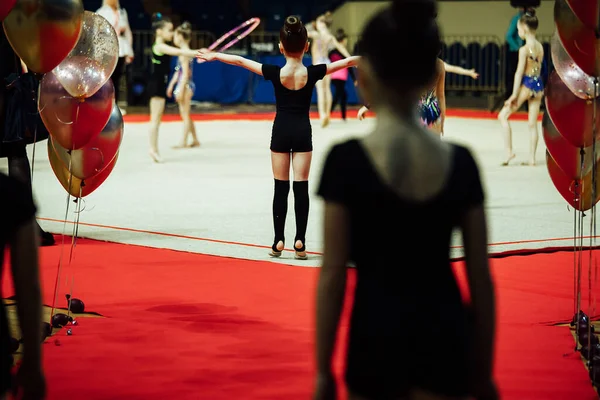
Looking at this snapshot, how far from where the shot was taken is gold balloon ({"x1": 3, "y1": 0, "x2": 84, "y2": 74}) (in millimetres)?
4852

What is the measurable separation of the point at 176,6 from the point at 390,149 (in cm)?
2503

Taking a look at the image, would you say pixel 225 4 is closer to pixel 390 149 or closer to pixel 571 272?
pixel 571 272

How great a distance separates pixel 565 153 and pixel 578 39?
0.97 metres

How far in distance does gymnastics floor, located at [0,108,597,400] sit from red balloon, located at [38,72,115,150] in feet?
3.26

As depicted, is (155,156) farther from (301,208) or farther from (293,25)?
(293,25)

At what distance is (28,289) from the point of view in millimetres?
2502

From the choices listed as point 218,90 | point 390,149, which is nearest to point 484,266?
point 390,149

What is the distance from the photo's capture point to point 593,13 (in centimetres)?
448

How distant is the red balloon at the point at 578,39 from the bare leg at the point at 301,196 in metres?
2.61

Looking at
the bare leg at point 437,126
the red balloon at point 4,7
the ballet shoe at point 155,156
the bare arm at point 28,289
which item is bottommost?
the ballet shoe at point 155,156

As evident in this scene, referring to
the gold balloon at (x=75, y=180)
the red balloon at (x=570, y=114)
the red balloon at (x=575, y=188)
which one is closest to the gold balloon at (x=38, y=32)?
the gold balloon at (x=75, y=180)

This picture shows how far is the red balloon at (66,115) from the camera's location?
5461 millimetres

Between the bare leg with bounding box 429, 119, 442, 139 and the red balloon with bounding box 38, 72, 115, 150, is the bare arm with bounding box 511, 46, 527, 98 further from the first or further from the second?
the red balloon with bounding box 38, 72, 115, 150

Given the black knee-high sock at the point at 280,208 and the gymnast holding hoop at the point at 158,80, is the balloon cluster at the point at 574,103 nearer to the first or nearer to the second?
the black knee-high sock at the point at 280,208
